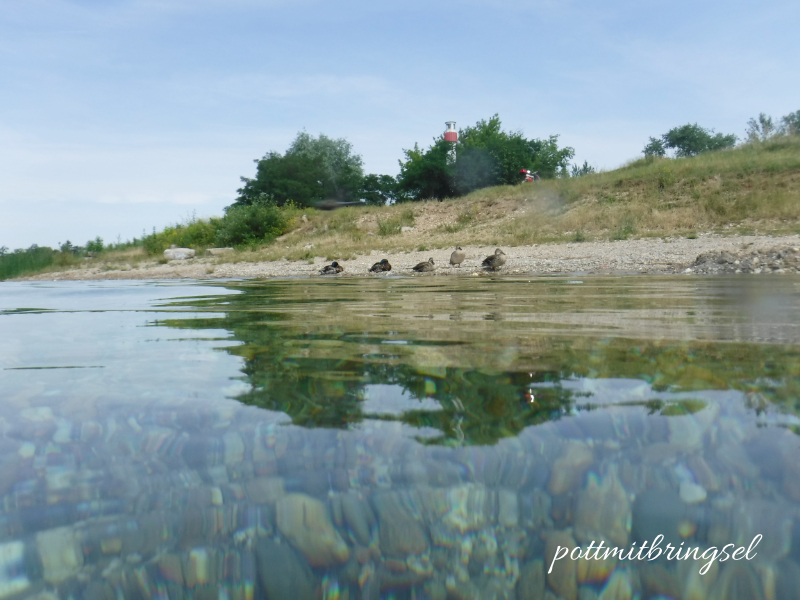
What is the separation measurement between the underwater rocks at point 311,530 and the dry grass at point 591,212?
59.4 feet

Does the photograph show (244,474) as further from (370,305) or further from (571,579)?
(370,305)

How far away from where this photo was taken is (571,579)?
1009mm

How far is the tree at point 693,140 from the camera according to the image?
44.0 m

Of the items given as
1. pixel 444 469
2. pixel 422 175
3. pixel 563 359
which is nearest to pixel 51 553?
pixel 444 469

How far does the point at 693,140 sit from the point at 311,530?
49.3m

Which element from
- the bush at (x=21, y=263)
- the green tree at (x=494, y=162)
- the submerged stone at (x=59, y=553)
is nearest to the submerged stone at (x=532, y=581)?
the submerged stone at (x=59, y=553)

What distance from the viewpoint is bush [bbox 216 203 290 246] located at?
1247 inches

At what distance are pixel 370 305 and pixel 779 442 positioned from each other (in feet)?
13.8

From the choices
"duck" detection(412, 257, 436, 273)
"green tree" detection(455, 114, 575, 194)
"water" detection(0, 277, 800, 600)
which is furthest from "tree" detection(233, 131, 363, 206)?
"water" detection(0, 277, 800, 600)

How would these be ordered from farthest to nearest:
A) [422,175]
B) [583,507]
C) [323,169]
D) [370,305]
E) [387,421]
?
[323,169], [422,175], [370,305], [387,421], [583,507]

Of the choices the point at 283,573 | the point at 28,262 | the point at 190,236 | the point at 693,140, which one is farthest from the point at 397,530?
the point at 693,140

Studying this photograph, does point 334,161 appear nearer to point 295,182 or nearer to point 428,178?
point 295,182

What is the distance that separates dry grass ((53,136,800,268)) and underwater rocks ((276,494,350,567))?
18098 mm

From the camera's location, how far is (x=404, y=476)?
1.28m
